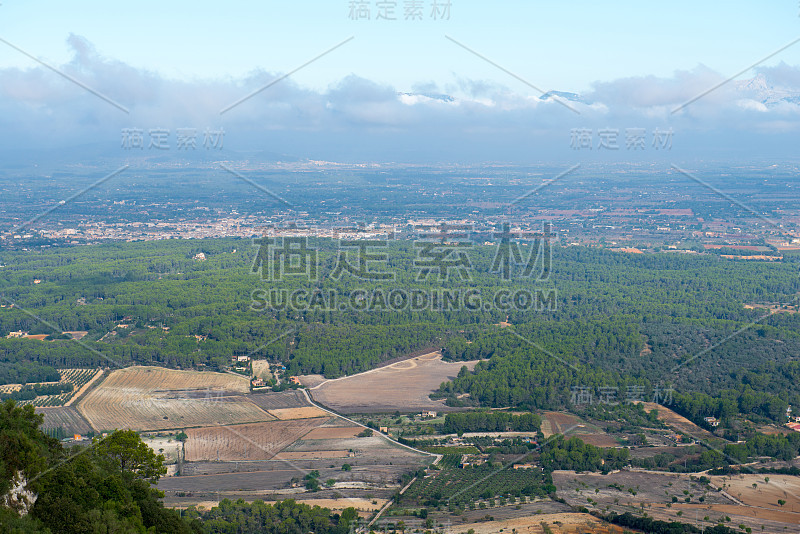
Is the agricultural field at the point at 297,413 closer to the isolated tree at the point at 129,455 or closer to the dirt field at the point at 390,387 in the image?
the dirt field at the point at 390,387

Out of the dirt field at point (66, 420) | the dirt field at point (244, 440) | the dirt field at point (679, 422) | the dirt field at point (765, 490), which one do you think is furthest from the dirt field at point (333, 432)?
the dirt field at point (765, 490)

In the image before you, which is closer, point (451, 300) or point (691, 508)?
point (691, 508)

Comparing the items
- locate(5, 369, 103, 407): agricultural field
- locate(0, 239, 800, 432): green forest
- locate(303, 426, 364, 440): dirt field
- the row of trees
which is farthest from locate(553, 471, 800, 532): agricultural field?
locate(5, 369, 103, 407): agricultural field

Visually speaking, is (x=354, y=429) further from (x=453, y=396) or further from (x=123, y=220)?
(x=123, y=220)

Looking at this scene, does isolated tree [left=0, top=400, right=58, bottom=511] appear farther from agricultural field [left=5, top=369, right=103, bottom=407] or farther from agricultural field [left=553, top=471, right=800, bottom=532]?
agricultural field [left=5, top=369, right=103, bottom=407]

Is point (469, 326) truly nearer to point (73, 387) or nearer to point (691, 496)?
point (691, 496)

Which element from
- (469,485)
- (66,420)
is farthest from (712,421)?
(66,420)

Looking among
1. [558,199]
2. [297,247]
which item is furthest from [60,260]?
[558,199]
